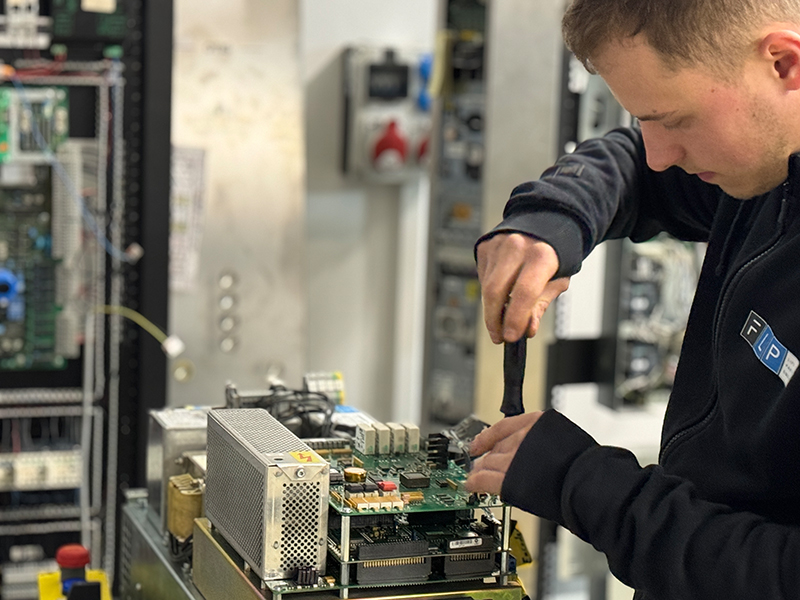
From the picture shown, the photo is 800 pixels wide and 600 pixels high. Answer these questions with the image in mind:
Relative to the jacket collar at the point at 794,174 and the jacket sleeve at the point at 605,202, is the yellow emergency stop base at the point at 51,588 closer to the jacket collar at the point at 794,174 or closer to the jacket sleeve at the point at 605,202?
the jacket sleeve at the point at 605,202

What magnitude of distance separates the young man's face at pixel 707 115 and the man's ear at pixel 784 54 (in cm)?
1

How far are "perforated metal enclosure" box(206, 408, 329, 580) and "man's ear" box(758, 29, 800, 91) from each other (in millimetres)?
602

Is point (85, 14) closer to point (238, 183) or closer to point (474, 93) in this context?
point (238, 183)

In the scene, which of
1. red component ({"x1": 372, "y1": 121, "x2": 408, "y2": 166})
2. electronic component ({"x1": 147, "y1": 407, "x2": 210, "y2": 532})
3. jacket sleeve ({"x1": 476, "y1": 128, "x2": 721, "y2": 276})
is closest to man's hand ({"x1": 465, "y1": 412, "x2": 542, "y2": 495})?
jacket sleeve ({"x1": 476, "y1": 128, "x2": 721, "y2": 276})

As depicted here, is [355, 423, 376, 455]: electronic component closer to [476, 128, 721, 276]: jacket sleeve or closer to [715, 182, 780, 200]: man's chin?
[476, 128, 721, 276]: jacket sleeve

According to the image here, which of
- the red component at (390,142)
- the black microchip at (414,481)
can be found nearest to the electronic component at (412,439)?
the black microchip at (414,481)

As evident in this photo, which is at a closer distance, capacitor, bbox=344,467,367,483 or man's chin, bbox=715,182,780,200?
man's chin, bbox=715,182,780,200

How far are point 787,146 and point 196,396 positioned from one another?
243cm

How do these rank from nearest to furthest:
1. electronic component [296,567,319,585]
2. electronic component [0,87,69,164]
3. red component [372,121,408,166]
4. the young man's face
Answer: the young man's face → electronic component [296,567,319,585] → electronic component [0,87,69,164] → red component [372,121,408,166]

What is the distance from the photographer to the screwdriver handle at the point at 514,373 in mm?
1261

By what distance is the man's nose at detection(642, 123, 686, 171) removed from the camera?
116cm

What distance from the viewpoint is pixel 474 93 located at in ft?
11.8

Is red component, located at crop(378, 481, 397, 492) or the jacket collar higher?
the jacket collar

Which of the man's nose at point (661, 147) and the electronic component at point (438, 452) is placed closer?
the man's nose at point (661, 147)
